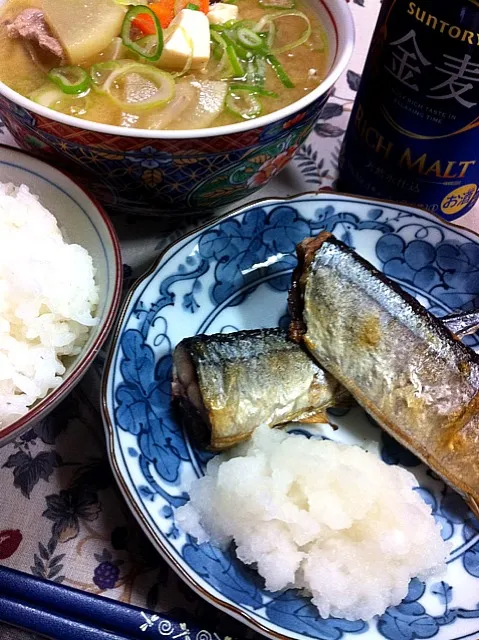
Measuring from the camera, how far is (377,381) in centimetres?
149

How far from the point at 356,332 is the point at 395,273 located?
1.35 feet

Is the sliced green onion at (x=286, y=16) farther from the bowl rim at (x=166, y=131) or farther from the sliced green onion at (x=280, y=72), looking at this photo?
the bowl rim at (x=166, y=131)

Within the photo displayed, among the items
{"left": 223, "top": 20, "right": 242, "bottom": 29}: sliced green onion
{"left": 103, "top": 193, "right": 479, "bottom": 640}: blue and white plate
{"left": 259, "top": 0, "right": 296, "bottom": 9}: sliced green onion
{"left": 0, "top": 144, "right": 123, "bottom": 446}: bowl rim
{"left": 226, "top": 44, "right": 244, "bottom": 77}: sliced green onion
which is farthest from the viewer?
{"left": 259, "top": 0, "right": 296, "bottom": 9}: sliced green onion

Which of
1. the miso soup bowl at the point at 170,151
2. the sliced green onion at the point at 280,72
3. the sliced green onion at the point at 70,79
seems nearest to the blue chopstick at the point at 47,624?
the miso soup bowl at the point at 170,151

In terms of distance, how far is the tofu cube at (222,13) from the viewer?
1.82 metres

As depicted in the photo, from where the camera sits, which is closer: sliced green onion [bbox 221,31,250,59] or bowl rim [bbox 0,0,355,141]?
bowl rim [bbox 0,0,355,141]

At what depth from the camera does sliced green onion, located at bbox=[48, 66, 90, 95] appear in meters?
1.60

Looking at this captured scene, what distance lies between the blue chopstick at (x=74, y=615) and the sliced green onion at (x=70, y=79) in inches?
48.3

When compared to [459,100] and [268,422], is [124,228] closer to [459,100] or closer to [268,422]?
[268,422]

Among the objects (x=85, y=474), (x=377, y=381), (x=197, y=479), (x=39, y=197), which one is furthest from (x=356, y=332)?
(x=39, y=197)

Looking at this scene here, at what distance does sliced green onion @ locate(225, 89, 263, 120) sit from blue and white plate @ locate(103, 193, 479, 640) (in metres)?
0.29

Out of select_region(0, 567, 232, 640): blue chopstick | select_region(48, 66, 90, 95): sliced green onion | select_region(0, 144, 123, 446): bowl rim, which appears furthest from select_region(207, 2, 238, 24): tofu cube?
select_region(0, 567, 232, 640): blue chopstick

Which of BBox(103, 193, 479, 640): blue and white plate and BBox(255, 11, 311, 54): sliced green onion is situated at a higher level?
BBox(255, 11, 311, 54): sliced green onion

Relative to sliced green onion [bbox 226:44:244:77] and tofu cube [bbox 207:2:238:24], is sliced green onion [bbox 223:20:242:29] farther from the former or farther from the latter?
sliced green onion [bbox 226:44:244:77]
